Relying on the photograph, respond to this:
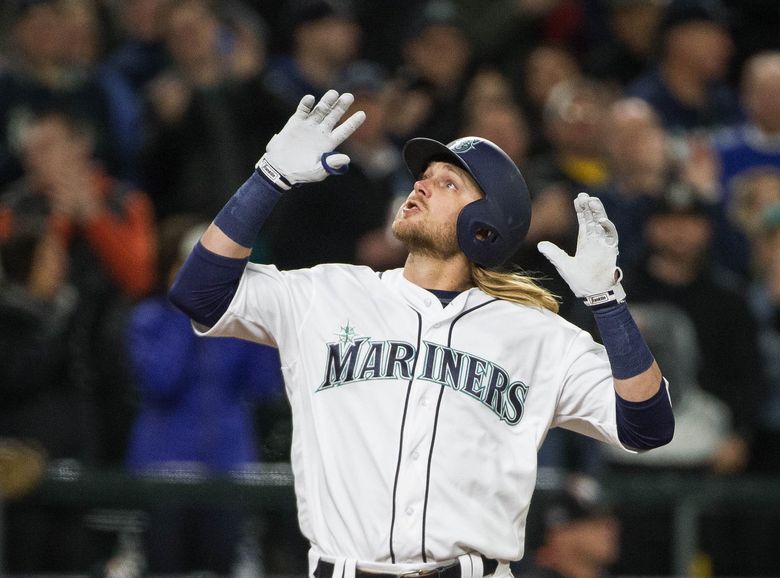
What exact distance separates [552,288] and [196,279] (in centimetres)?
323

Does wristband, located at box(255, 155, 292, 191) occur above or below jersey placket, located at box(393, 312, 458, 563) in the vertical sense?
above

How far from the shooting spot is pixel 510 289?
422 centimetres

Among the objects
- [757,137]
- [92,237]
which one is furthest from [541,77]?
[92,237]

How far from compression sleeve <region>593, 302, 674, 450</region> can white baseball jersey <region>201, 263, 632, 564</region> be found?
0.38 ft

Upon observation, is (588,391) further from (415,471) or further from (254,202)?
→ (254,202)

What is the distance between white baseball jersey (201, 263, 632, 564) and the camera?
3826 millimetres

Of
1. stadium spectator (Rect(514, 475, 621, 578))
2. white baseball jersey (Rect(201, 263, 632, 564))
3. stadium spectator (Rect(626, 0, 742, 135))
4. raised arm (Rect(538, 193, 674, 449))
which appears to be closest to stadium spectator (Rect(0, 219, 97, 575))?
stadium spectator (Rect(514, 475, 621, 578))

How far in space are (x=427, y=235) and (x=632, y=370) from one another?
0.72m

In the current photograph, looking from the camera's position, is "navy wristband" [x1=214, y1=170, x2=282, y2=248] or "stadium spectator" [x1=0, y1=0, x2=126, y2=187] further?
"stadium spectator" [x1=0, y1=0, x2=126, y2=187]

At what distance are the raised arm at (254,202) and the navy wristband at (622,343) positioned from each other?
0.84 meters

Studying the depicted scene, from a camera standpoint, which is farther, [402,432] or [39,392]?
[39,392]

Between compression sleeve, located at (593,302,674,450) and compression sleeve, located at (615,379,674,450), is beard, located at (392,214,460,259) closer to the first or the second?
compression sleeve, located at (593,302,674,450)

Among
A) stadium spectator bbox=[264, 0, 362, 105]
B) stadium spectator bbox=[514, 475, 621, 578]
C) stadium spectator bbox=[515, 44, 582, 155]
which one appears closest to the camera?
stadium spectator bbox=[514, 475, 621, 578]

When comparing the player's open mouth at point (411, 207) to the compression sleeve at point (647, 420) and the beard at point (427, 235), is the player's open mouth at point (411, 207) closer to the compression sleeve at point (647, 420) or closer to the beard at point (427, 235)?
the beard at point (427, 235)
